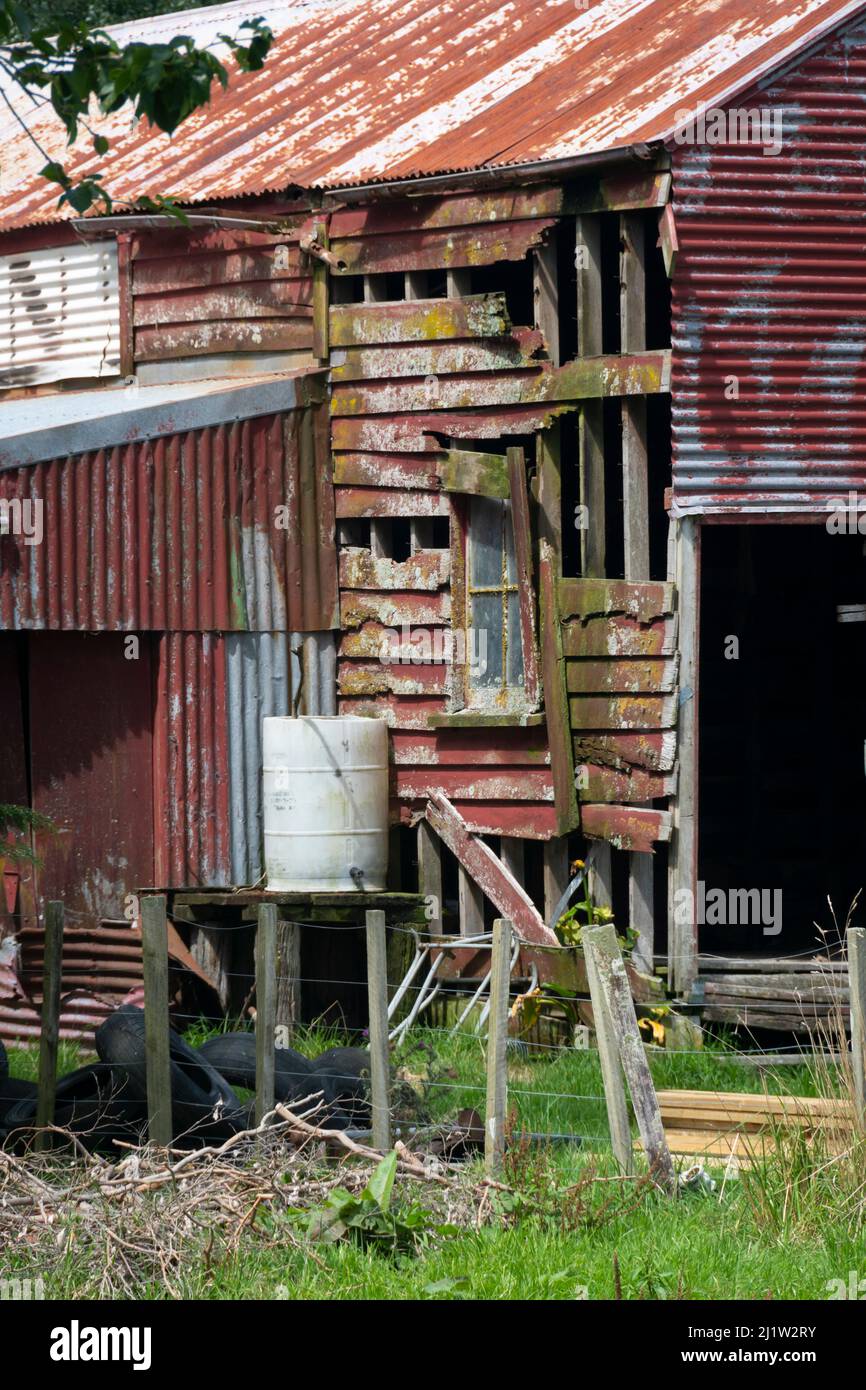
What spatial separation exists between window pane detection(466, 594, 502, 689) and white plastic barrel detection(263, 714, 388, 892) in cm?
82

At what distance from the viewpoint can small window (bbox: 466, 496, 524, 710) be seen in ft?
38.8

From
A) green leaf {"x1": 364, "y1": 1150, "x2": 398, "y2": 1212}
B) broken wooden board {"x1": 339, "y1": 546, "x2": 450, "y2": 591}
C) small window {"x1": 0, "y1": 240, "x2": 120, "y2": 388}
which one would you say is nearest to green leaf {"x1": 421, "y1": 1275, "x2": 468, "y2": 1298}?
green leaf {"x1": 364, "y1": 1150, "x2": 398, "y2": 1212}

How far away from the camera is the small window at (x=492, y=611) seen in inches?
465

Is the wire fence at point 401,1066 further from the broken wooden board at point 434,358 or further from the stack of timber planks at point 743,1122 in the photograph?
the broken wooden board at point 434,358

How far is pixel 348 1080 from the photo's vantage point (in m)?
9.08

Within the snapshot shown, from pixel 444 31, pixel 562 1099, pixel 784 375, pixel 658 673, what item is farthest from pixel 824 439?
pixel 444 31

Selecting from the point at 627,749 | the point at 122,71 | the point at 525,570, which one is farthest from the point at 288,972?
the point at 122,71

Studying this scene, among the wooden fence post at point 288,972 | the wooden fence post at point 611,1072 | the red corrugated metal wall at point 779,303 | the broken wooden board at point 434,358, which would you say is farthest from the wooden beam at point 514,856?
the wooden fence post at point 611,1072

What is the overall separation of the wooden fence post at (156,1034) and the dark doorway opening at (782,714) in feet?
23.8

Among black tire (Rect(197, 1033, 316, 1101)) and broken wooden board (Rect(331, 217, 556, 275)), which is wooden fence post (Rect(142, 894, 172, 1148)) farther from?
broken wooden board (Rect(331, 217, 556, 275))

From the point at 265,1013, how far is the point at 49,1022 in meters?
1.14

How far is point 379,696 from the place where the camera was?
12.4 m

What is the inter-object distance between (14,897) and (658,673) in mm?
5113

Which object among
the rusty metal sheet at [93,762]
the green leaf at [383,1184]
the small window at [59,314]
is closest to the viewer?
the green leaf at [383,1184]
